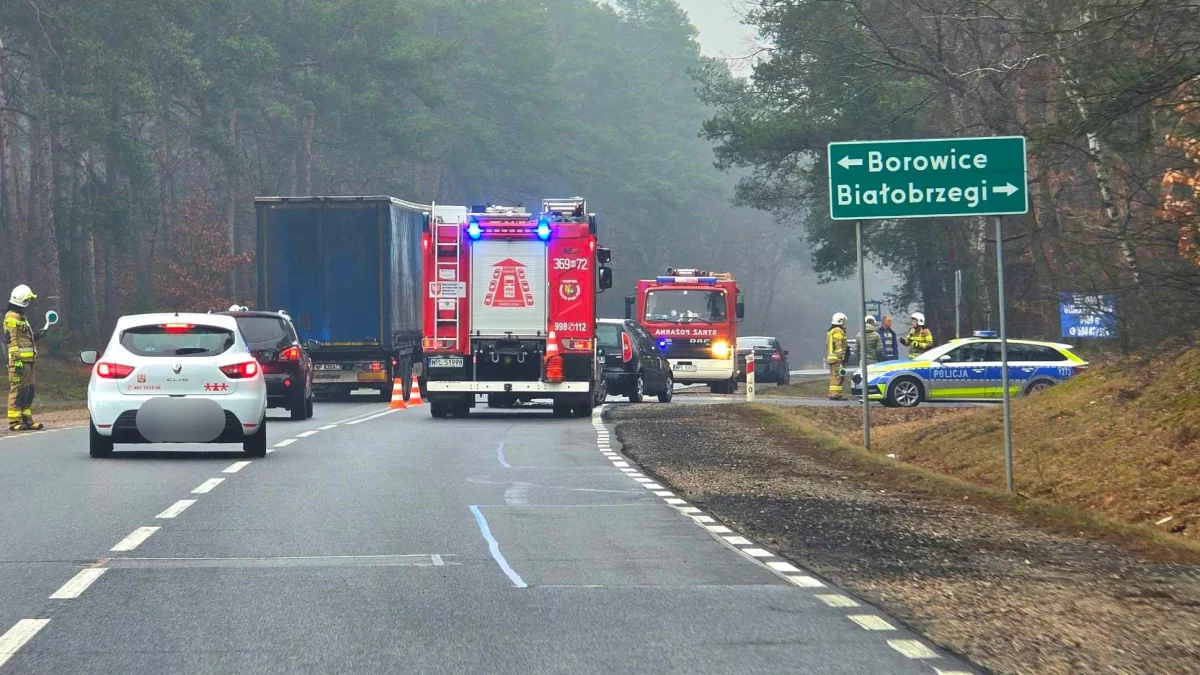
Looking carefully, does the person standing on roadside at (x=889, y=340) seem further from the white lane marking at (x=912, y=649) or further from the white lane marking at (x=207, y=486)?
the white lane marking at (x=912, y=649)

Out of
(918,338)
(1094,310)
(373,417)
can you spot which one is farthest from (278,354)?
(1094,310)

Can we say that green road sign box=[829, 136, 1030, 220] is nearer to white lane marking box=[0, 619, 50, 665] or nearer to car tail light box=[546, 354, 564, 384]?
car tail light box=[546, 354, 564, 384]

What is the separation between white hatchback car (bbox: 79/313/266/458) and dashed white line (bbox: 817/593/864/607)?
35.9ft

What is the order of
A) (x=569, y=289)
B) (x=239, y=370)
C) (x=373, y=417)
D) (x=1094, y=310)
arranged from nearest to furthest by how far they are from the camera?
(x=1094, y=310) → (x=239, y=370) → (x=569, y=289) → (x=373, y=417)

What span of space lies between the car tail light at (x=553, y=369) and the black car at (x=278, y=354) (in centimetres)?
380

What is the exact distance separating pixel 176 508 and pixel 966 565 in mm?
6206

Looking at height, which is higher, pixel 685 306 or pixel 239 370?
pixel 685 306

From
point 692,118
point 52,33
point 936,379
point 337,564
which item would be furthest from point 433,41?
point 337,564

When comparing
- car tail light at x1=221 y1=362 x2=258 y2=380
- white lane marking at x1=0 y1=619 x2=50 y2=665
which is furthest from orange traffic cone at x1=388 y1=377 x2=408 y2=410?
white lane marking at x1=0 y1=619 x2=50 y2=665

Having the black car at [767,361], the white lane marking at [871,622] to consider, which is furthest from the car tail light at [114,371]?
the black car at [767,361]

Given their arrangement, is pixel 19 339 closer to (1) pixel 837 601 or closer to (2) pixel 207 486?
(2) pixel 207 486

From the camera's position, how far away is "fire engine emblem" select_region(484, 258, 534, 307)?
93.4ft

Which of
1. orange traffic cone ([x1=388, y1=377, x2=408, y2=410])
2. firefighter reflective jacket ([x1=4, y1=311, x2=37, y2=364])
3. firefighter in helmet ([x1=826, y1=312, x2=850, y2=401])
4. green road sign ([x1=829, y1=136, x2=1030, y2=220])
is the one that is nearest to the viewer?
green road sign ([x1=829, y1=136, x2=1030, y2=220])

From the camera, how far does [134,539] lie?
457 inches
